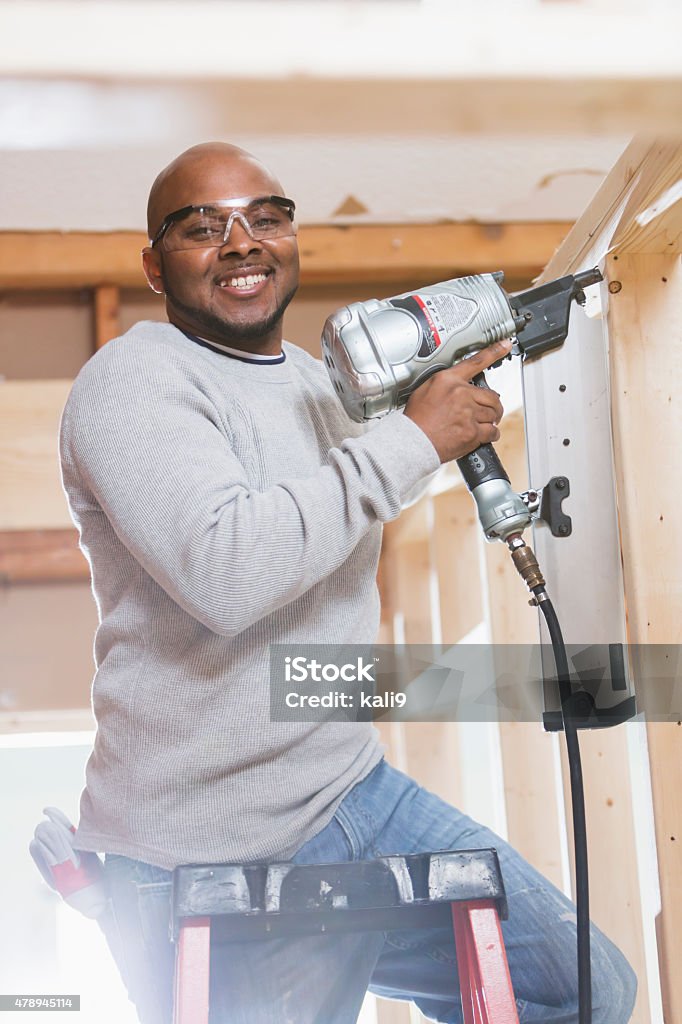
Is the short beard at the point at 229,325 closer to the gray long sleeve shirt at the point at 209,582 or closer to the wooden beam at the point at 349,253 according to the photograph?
the gray long sleeve shirt at the point at 209,582

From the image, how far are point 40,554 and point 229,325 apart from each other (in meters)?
1.55

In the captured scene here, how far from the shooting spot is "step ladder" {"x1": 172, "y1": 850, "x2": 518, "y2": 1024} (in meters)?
0.92

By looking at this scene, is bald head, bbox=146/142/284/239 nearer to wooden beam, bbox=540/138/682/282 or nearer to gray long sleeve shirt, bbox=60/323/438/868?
gray long sleeve shirt, bbox=60/323/438/868

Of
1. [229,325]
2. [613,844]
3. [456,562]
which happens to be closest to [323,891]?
[229,325]

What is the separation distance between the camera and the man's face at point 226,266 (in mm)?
1149

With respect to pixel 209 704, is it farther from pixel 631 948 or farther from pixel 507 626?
pixel 507 626

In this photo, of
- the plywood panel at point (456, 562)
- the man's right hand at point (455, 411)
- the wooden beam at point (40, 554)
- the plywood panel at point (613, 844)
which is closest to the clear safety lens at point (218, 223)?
the man's right hand at point (455, 411)

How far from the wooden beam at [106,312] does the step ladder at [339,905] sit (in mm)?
1807

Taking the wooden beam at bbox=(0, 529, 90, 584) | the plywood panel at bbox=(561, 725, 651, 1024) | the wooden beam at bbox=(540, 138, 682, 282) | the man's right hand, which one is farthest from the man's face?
the wooden beam at bbox=(0, 529, 90, 584)

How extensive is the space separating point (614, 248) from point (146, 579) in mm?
616

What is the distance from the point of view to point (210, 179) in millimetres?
1148

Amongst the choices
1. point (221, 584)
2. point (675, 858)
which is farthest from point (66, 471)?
point (675, 858)

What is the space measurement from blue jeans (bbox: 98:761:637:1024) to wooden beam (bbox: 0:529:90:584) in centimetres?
155

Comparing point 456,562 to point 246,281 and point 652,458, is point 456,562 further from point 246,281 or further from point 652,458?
point 246,281
